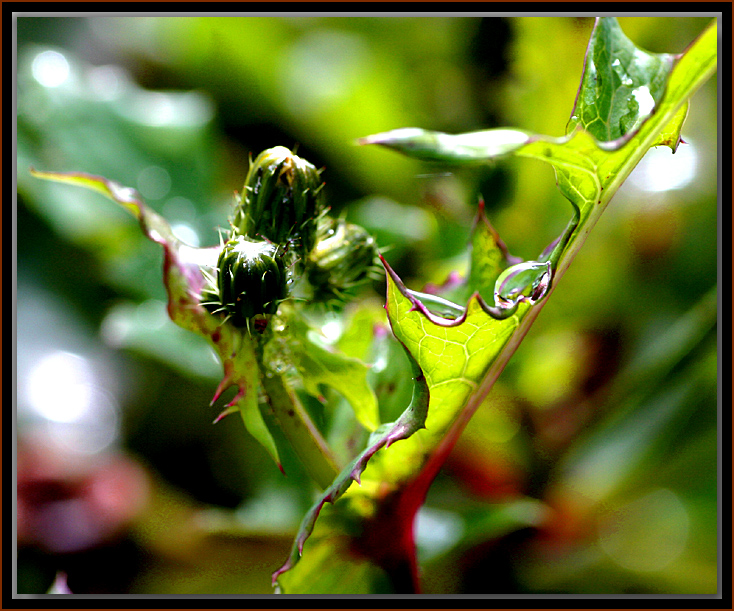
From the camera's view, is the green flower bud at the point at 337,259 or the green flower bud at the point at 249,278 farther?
the green flower bud at the point at 337,259

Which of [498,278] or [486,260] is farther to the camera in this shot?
[486,260]

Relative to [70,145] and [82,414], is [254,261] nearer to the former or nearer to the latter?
[70,145]

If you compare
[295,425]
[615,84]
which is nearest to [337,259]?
[295,425]

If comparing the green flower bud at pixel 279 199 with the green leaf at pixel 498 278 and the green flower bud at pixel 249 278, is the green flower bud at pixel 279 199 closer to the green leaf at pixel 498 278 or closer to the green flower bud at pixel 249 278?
the green flower bud at pixel 249 278

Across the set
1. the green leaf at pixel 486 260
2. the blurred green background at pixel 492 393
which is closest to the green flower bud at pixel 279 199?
the green leaf at pixel 486 260

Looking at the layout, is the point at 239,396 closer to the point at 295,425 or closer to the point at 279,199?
the point at 295,425
